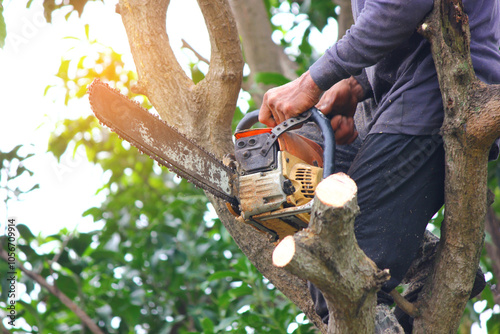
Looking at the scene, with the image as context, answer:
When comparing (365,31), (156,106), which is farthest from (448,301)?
(156,106)

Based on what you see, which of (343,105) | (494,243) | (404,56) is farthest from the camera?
(494,243)

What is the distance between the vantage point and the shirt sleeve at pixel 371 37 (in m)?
1.64

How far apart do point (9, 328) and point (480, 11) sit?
3.00 metres

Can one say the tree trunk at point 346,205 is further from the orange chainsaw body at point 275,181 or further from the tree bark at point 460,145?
the orange chainsaw body at point 275,181

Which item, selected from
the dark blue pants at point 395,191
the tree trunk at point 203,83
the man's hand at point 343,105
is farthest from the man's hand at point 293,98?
the tree trunk at point 203,83

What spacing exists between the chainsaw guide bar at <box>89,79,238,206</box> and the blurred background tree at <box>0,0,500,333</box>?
1.17 metres

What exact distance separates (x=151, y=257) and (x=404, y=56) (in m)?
2.37

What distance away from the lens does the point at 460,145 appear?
1.62m

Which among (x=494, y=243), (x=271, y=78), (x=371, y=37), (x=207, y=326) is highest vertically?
(x=371, y=37)

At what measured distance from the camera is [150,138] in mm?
1807

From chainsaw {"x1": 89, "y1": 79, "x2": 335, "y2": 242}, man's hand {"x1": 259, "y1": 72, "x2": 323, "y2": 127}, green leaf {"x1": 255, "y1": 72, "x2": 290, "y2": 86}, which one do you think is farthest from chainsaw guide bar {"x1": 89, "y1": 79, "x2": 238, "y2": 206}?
green leaf {"x1": 255, "y1": 72, "x2": 290, "y2": 86}

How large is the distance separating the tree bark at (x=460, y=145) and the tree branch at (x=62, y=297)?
2029 mm

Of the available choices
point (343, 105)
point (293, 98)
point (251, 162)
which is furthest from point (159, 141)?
point (343, 105)

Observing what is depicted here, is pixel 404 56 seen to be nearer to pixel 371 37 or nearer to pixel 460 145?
pixel 371 37
